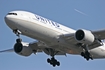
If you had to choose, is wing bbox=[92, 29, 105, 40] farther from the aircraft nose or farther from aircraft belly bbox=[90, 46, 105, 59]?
the aircraft nose

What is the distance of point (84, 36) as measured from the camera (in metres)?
48.3

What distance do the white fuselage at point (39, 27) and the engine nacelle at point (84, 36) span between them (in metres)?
1.83

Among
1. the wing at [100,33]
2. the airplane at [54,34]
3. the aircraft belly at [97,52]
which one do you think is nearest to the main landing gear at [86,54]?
the airplane at [54,34]

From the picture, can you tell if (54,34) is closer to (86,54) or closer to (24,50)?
(86,54)

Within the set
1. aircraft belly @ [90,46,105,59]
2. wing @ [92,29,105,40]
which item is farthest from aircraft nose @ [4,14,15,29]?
aircraft belly @ [90,46,105,59]

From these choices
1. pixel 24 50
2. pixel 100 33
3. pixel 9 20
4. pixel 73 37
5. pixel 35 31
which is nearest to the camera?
pixel 9 20

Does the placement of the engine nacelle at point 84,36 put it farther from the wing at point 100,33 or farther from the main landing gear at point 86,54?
the main landing gear at point 86,54

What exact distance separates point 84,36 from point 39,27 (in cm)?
589

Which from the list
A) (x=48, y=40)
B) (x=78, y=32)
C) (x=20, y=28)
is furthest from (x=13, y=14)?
(x=78, y=32)

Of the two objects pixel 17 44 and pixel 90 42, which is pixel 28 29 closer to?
pixel 17 44

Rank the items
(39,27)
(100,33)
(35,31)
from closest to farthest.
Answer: (35,31), (39,27), (100,33)

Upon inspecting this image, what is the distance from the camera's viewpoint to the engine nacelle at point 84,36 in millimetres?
48344

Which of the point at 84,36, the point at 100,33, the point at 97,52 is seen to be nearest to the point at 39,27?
the point at 84,36

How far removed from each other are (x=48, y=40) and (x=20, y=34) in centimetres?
371
